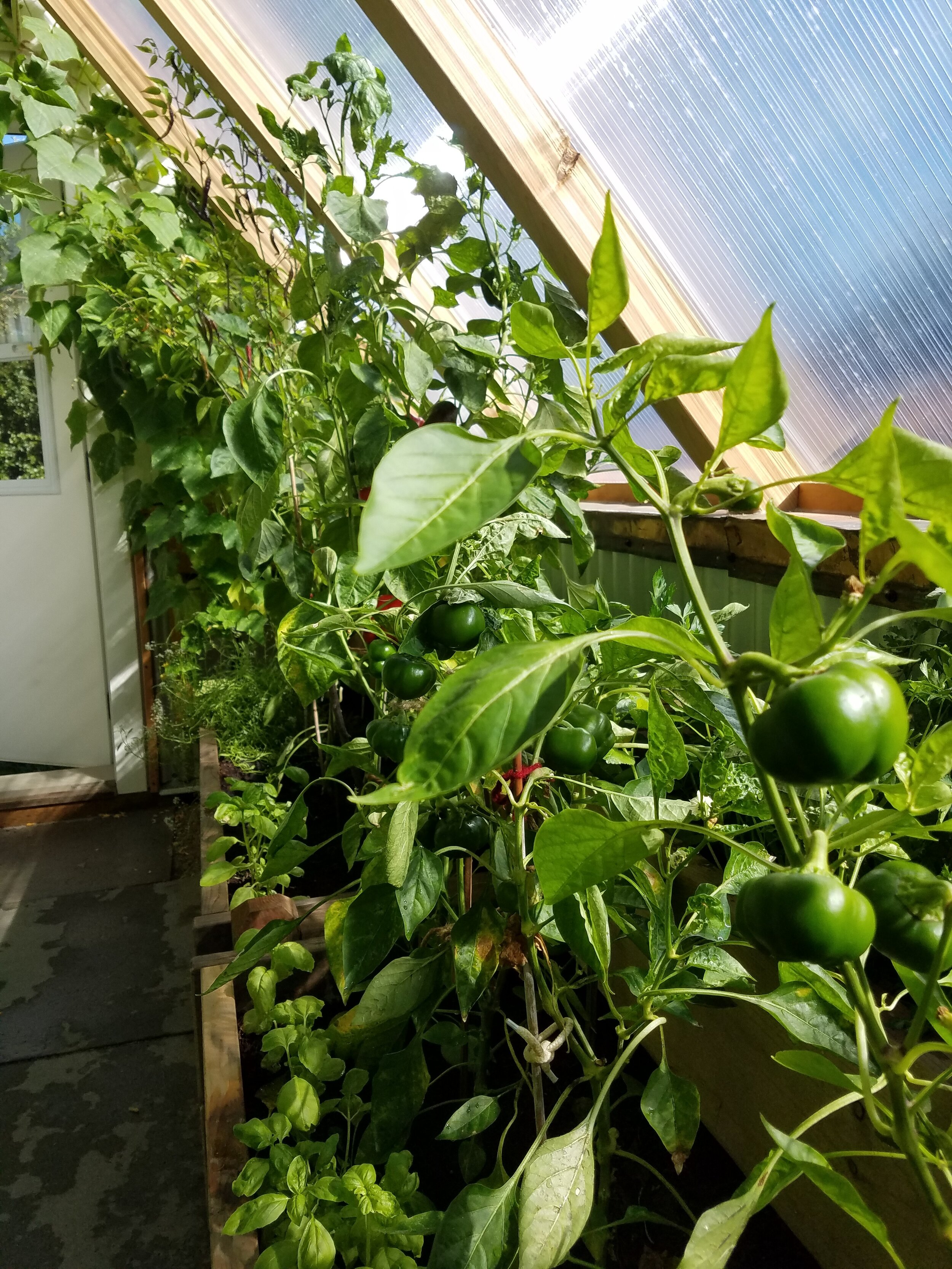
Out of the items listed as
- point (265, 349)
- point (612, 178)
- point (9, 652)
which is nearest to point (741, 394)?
point (612, 178)

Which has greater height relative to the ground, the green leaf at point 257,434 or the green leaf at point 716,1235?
the green leaf at point 257,434

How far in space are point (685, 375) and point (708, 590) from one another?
1.09 metres

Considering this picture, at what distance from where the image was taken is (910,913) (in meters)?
0.35

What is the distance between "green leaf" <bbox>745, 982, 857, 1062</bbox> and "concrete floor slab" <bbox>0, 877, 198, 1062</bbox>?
1.53 meters

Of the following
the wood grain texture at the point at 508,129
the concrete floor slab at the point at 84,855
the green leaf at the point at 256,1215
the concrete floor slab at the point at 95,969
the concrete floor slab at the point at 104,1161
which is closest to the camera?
the green leaf at the point at 256,1215

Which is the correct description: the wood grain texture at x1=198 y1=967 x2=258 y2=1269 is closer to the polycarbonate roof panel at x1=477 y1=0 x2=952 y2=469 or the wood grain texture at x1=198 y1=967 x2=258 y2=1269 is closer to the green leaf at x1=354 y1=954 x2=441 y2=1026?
the green leaf at x1=354 y1=954 x2=441 y2=1026

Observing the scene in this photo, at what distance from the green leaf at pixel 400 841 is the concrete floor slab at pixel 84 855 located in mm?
2094

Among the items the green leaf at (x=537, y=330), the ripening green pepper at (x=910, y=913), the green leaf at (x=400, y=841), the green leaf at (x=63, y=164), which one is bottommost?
the green leaf at (x=400, y=841)

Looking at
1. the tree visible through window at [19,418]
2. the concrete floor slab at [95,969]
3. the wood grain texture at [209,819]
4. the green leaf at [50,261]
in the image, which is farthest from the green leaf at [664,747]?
the tree visible through window at [19,418]

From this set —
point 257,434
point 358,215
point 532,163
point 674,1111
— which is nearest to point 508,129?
point 532,163

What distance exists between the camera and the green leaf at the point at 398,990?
0.73 metres

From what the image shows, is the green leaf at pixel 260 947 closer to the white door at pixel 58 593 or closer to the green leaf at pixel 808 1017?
the green leaf at pixel 808 1017

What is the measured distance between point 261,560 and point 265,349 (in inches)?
27.8

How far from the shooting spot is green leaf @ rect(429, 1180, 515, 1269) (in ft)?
1.86
